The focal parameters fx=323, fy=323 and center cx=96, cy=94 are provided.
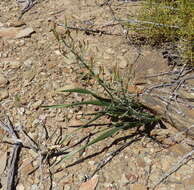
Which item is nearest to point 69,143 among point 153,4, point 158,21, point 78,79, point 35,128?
point 35,128

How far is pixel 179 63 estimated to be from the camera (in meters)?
1.91

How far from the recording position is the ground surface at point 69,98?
4.76 feet

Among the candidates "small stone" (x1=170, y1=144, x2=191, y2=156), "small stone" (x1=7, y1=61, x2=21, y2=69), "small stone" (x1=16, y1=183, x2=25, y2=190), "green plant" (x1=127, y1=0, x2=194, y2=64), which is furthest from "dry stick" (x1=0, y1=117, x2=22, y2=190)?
"green plant" (x1=127, y1=0, x2=194, y2=64)

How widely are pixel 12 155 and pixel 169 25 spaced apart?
124 cm

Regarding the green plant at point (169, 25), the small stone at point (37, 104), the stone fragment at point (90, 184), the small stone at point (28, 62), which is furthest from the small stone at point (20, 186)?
the green plant at point (169, 25)

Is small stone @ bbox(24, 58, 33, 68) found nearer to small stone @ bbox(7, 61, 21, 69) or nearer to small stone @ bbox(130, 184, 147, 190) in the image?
small stone @ bbox(7, 61, 21, 69)

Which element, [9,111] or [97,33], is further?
[97,33]

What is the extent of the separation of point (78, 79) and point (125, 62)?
32 cm

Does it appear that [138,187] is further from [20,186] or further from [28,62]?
[28,62]

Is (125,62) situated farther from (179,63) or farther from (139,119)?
(139,119)

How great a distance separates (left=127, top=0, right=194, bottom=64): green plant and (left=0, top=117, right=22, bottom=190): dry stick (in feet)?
3.42

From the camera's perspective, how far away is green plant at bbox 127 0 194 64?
6.32ft

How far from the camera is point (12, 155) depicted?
1.54m

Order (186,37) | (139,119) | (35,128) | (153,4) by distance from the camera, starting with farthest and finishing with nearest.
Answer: (153,4) < (186,37) < (35,128) < (139,119)
